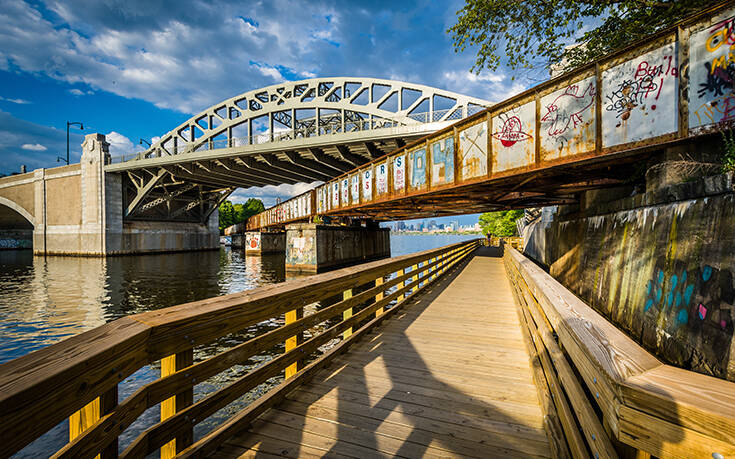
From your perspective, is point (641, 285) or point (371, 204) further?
point (371, 204)

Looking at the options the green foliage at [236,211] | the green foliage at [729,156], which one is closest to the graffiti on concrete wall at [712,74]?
the green foliage at [729,156]

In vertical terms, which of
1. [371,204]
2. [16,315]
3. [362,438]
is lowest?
[16,315]

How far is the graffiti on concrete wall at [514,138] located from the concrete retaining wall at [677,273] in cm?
261

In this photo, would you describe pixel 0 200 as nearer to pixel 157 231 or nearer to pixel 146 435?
pixel 157 231

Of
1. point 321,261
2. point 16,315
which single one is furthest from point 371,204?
point 16,315

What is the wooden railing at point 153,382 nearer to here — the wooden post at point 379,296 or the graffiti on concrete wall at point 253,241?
the wooden post at point 379,296

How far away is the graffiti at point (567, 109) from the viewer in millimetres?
7012

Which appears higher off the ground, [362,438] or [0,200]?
[0,200]

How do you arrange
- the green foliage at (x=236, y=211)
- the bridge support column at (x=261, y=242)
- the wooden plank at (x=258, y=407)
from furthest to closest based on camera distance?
the green foliage at (x=236, y=211) → the bridge support column at (x=261, y=242) → the wooden plank at (x=258, y=407)

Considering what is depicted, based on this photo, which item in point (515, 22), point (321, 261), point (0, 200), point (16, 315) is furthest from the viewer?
point (0, 200)

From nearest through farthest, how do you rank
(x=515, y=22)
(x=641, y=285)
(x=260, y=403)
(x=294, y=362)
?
(x=260, y=403), (x=294, y=362), (x=641, y=285), (x=515, y=22)

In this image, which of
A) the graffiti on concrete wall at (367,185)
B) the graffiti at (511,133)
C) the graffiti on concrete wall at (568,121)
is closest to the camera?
the graffiti on concrete wall at (568,121)

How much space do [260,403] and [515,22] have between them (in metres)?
A: 12.3

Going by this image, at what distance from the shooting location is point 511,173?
8.86m
